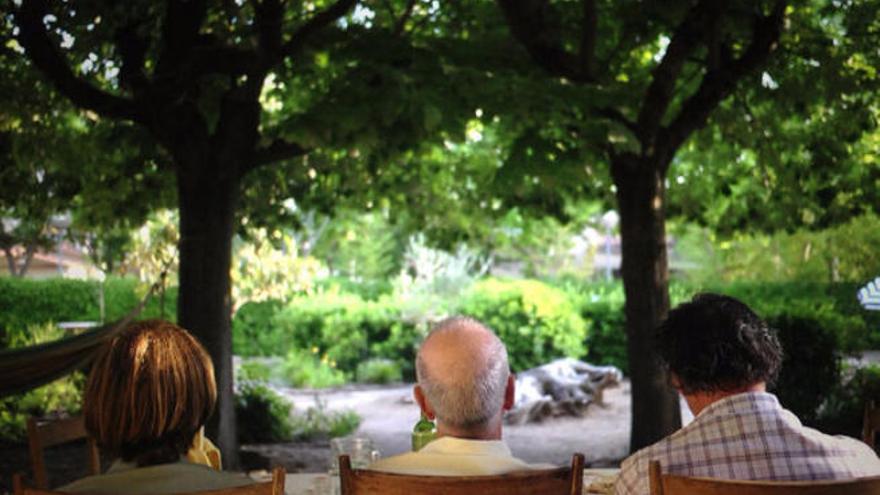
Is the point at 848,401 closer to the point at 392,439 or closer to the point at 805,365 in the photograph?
the point at 805,365

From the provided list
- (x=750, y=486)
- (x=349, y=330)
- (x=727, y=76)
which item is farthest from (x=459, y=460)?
(x=349, y=330)

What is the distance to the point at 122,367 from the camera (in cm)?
171

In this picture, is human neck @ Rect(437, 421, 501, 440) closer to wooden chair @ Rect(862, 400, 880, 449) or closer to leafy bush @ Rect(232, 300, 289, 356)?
wooden chair @ Rect(862, 400, 880, 449)

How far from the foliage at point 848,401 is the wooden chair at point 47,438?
5998 millimetres

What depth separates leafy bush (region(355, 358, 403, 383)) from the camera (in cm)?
1428

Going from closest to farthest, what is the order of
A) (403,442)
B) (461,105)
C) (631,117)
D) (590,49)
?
1. (461,105)
2. (590,49)
3. (631,117)
4. (403,442)

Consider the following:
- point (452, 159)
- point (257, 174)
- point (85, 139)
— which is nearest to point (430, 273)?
point (452, 159)

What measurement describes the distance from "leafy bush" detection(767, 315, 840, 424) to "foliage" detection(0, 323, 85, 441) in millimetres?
4998

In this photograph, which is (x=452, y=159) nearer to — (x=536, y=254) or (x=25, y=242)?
(x=25, y=242)

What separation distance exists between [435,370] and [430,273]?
14.8m

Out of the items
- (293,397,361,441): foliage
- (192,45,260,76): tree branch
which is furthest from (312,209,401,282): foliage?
(192,45,260,76): tree branch

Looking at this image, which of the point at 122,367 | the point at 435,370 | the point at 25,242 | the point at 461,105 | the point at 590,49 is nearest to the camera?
the point at 122,367

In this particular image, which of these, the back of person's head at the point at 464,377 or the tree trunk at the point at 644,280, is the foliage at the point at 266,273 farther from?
the back of person's head at the point at 464,377

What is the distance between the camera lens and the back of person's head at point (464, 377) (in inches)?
77.0
